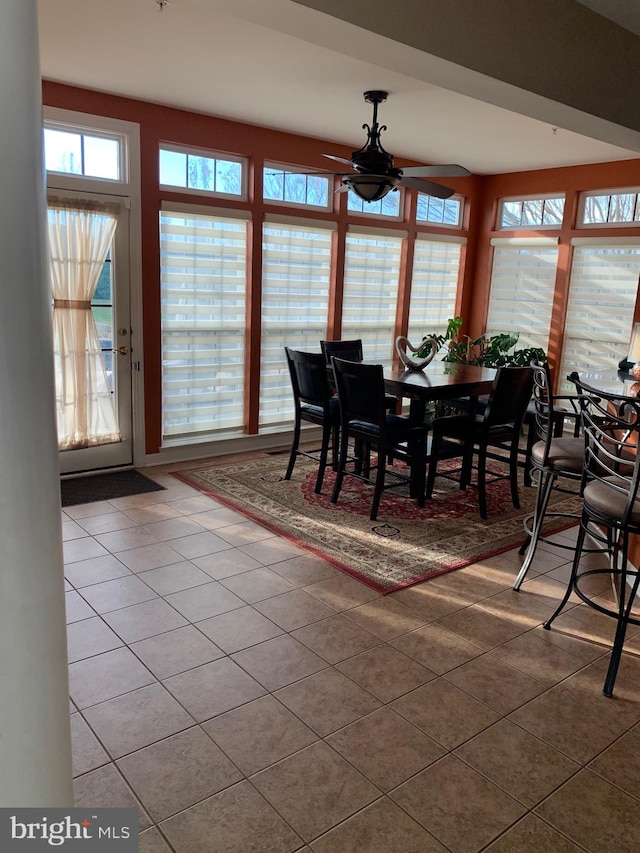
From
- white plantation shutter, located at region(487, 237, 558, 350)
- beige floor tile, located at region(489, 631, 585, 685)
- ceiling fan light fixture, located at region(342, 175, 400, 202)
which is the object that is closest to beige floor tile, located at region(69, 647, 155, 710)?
beige floor tile, located at region(489, 631, 585, 685)

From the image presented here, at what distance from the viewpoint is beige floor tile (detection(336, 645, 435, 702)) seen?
2.49 meters

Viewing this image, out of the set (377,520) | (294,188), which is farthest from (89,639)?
(294,188)

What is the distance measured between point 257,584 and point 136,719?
1.09m

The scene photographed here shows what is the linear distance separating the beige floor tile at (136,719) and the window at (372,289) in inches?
174

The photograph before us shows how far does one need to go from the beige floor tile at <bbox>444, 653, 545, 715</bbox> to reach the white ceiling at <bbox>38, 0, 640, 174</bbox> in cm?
245

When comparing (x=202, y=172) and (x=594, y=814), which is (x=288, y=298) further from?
(x=594, y=814)

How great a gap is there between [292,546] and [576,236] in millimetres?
4452

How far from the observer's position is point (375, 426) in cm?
433

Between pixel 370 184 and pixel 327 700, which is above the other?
pixel 370 184

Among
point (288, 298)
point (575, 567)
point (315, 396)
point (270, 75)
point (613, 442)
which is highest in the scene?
point (270, 75)

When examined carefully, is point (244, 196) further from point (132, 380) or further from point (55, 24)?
point (55, 24)

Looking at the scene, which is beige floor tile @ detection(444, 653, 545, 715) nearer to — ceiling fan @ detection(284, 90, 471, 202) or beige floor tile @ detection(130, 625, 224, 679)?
beige floor tile @ detection(130, 625, 224, 679)

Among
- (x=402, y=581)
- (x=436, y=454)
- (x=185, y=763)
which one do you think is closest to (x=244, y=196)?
(x=436, y=454)

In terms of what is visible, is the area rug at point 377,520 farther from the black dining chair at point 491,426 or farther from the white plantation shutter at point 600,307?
the white plantation shutter at point 600,307
